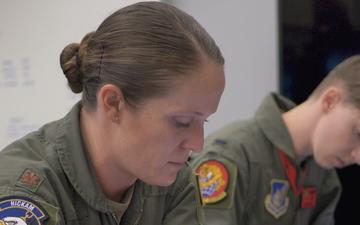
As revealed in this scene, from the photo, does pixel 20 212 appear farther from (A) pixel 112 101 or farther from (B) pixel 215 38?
(B) pixel 215 38

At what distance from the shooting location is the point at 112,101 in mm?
885

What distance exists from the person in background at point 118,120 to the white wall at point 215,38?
93 cm

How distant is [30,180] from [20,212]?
72mm

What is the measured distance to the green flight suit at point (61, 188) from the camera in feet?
2.79

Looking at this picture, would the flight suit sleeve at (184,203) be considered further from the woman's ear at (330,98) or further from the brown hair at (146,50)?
the woman's ear at (330,98)

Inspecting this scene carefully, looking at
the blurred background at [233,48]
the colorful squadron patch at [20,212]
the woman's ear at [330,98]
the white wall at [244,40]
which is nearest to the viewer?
the colorful squadron patch at [20,212]

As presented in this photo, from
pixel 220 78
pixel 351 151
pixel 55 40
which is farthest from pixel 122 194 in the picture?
pixel 55 40

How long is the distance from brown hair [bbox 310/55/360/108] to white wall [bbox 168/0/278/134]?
0.40m

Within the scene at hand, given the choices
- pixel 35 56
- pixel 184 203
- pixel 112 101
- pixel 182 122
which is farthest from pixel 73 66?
pixel 35 56

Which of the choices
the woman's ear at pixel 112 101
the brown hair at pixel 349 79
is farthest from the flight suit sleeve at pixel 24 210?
the brown hair at pixel 349 79

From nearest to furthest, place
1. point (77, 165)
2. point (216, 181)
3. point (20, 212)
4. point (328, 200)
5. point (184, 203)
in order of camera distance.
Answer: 1. point (20, 212)
2. point (77, 165)
3. point (184, 203)
4. point (216, 181)
5. point (328, 200)

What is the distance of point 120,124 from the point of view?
0.89 metres

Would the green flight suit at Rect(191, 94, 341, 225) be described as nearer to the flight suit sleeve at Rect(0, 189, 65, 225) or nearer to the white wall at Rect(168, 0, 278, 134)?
the white wall at Rect(168, 0, 278, 134)

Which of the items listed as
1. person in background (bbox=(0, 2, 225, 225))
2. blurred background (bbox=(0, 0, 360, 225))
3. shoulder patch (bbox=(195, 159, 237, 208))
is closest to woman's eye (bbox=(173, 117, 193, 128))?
person in background (bbox=(0, 2, 225, 225))
